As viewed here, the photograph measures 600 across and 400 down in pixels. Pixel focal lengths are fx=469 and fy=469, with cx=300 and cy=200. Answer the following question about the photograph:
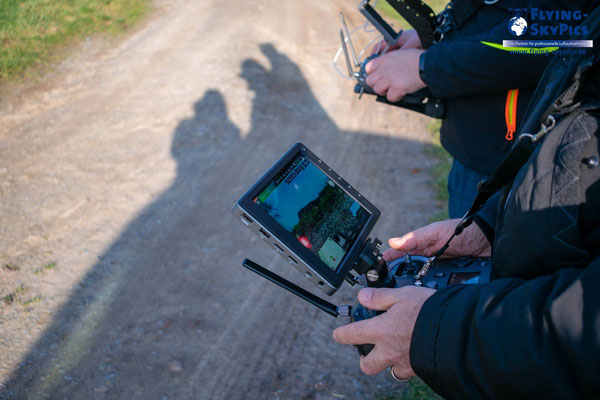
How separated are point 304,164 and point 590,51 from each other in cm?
104

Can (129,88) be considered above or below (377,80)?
below

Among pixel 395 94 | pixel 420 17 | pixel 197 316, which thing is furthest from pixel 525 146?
pixel 197 316

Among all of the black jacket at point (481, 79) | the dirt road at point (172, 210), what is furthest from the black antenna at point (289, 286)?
the dirt road at point (172, 210)

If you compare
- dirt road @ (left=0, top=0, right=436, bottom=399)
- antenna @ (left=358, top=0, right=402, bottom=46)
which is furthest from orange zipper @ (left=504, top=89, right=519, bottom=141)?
dirt road @ (left=0, top=0, right=436, bottom=399)

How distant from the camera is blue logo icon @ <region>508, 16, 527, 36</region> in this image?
2.19 meters

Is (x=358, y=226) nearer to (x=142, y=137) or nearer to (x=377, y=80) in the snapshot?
(x=377, y=80)

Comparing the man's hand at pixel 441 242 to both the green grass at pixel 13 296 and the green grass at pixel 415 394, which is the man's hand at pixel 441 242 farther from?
the green grass at pixel 13 296

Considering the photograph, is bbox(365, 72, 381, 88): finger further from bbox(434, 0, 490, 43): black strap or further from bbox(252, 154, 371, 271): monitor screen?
bbox(252, 154, 371, 271): monitor screen

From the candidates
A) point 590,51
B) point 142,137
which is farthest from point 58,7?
point 590,51

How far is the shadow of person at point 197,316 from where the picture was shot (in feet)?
10.0

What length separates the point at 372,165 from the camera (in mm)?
5906

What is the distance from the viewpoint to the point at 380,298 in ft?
5.08

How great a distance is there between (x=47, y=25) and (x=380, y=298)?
949cm

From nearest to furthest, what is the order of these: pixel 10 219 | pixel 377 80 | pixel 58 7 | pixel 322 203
Answer: pixel 322 203
pixel 377 80
pixel 10 219
pixel 58 7
